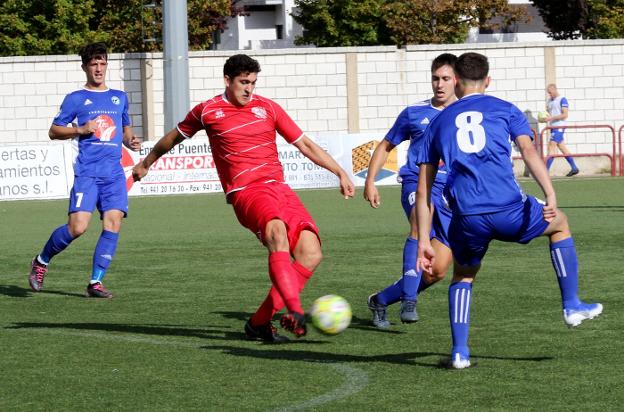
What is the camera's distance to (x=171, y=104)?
29359 millimetres

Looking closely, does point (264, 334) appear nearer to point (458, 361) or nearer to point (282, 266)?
point (282, 266)

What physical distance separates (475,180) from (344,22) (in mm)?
47204

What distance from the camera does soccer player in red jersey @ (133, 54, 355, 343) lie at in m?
8.74

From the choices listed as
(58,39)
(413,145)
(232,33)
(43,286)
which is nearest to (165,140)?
(413,145)

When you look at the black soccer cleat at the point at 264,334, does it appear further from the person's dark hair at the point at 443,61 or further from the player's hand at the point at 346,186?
the person's dark hair at the point at 443,61

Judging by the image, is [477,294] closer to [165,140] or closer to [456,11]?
[165,140]

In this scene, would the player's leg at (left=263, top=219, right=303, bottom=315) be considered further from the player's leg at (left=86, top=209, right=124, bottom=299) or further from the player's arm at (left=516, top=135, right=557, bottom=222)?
the player's leg at (left=86, top=209, right=124, bottom=299)

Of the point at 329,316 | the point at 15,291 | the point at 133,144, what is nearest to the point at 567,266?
the point at 329,316

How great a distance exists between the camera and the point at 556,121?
3002cm

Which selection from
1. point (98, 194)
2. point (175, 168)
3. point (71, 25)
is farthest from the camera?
point (71, 25)

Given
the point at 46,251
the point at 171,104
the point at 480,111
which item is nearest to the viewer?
the point at 480,111

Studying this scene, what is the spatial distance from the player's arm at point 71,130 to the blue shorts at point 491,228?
470 cm

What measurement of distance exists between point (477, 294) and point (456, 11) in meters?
42.0

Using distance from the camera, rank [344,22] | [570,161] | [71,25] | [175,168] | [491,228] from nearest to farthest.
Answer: [491,228]
[175,168]
[570,161]
[71,25]
[344,22]
